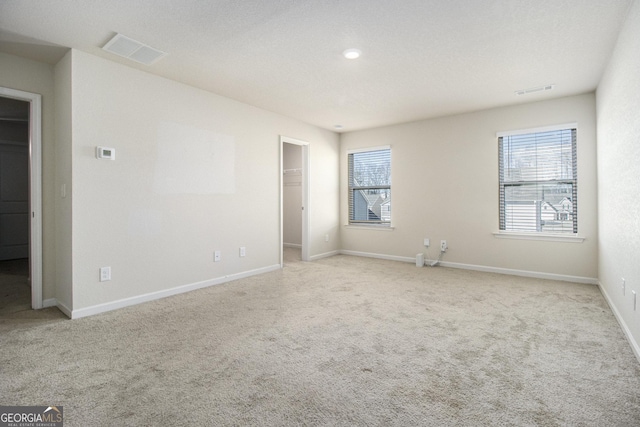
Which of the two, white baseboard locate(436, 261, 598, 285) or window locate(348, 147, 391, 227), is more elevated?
window locate(348, 147, 391, 227)

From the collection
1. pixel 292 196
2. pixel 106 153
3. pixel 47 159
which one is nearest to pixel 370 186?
pixel 292 196

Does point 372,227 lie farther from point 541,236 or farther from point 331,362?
point 331,362

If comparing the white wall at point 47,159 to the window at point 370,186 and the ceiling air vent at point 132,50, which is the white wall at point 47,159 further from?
the window at point 370,186

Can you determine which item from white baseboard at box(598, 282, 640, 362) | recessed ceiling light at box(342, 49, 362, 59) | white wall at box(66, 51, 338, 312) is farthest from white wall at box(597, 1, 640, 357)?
white wall at box(66, 51, 338, 312)

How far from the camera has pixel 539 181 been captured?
4500 millimetres

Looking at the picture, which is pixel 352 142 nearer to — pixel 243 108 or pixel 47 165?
pixel 243 108

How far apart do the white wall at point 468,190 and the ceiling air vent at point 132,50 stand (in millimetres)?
3970

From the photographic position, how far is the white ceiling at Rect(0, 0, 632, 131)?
232 cm

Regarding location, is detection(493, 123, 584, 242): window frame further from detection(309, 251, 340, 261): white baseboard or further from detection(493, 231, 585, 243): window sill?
detection(309, 251, 340, 261): white baseboard

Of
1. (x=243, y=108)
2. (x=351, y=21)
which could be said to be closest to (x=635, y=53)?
(x=351, y=21)

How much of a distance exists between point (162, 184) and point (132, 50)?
53.0 inches

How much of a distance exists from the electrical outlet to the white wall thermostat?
1090mm

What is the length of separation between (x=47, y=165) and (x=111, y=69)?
3.79 ft

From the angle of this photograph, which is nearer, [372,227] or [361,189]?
[372,227]
